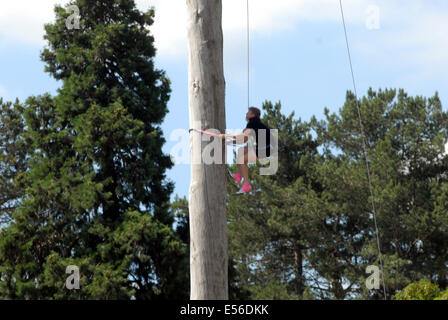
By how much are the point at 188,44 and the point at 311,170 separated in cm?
2490

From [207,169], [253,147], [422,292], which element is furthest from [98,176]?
[207,169]

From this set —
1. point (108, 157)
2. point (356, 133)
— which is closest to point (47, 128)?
point (108, 157)

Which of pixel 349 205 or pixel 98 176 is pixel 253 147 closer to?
pixel 98 176

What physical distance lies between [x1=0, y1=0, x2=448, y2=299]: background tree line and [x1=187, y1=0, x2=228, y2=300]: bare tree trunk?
33.6 ft

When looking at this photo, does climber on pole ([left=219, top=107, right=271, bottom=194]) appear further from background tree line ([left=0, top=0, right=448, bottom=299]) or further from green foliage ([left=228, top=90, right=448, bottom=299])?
green foliage ([left=228, top=90, right=448, bottom=299])

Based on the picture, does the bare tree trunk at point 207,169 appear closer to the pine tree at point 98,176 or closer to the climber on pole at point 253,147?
the climber on pole at point 253,147

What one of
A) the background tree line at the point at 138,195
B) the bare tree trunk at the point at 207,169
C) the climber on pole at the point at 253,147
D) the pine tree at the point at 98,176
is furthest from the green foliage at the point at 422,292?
the bare tree trunk at the point at 207,169

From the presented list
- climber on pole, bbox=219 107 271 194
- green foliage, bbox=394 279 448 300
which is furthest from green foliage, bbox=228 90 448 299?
climber on pole, bbox=219 107 271 194

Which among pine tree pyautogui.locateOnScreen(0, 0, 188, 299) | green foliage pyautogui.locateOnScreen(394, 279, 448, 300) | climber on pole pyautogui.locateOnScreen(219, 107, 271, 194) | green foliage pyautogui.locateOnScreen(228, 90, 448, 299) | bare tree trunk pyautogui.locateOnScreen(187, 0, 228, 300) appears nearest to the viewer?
bare tree trunk pyautogui.locateOnScreen(187, 0, 228, 300)

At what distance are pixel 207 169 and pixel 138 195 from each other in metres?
12.0

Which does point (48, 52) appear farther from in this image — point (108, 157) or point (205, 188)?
point (205, 188)

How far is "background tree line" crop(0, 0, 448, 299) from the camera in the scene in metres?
16.2

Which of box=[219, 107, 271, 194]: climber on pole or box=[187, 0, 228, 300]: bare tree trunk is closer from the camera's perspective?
box=[187, 0, 228, 300]: bare tree trunk
